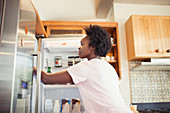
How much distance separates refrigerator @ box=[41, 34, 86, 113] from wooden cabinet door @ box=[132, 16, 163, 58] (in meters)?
0.93

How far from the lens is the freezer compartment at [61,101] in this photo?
2.25m

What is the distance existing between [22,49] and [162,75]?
2689mm

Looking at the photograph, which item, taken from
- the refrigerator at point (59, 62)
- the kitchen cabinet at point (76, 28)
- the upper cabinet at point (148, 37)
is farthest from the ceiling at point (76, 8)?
the refrigerator at point (59, 62)

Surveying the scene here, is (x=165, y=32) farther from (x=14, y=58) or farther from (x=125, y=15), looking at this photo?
(x=14, y=58)

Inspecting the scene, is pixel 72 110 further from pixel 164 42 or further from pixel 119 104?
pixel 164 42

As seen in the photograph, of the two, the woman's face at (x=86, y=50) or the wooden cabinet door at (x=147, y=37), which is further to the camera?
the wooden cabinet door at (x=147, y=37)

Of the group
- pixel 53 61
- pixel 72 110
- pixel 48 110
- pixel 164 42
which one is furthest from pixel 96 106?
pixel 164 42

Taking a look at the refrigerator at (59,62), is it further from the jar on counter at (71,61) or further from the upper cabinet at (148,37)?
the upper cabinet at (148,37)

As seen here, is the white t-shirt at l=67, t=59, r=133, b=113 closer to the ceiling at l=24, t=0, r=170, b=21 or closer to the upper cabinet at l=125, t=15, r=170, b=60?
the upper cabinet at l=125, t=15, r=170, b=60

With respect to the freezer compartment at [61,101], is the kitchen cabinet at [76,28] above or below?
above

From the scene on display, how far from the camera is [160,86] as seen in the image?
9.66ft

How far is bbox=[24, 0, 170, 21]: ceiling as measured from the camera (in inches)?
116

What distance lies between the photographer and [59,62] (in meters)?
2.52

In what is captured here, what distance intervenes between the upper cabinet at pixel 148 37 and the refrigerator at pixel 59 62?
88cm
